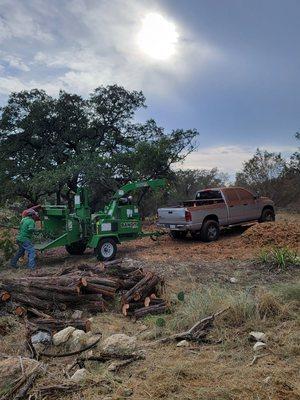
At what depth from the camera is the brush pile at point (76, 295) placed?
7266 millimetres

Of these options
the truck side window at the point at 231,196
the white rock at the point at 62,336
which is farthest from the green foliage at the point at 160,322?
the truck side window at the point at 231,196

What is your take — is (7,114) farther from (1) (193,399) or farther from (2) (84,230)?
(1) (193,399)

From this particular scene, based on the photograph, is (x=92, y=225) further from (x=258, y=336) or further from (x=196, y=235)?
(x=258, y=336)

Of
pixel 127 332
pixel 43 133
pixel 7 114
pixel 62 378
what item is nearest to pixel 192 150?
pixel 43 133

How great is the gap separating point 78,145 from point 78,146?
0.32 ft

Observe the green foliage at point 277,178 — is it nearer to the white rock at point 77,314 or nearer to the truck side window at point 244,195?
the truck side window at point 244,195

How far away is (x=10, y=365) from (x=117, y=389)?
4.07 ft

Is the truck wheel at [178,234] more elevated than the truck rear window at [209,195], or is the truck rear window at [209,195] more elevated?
the truck rear window at [209,195]

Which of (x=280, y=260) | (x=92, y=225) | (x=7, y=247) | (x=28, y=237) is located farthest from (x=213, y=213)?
(x=7, y=247)

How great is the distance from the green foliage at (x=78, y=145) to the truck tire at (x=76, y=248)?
187 inches

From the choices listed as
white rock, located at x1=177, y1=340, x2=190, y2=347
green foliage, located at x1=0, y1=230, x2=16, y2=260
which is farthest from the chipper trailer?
white rock, located at x1=177, y1=340, x2=190, y2=347

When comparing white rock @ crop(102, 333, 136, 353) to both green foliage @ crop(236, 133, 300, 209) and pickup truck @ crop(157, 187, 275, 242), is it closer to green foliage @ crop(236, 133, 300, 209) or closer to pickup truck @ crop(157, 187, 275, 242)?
pickup truck @ crop(157, 187, 275, 242)

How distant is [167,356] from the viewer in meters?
5.18

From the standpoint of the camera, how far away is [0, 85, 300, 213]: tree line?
747 inches
